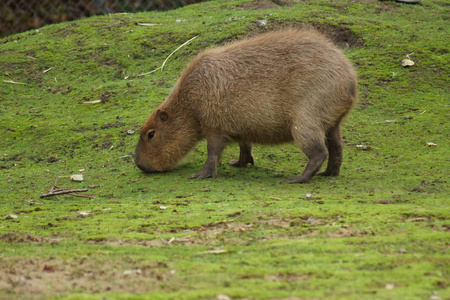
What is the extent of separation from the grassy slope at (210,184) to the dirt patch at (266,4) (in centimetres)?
19

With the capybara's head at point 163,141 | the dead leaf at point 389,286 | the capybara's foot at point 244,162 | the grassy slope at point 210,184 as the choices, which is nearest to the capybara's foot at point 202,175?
the grassy slope at point 210,184

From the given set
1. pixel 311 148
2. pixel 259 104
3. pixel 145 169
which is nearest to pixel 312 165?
pixel 311 148

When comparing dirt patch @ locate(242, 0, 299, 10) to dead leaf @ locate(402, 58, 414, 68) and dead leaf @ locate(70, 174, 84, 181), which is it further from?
dead leaf @ locate(70, 174, 84, 181)

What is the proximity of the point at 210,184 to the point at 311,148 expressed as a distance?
1.08m

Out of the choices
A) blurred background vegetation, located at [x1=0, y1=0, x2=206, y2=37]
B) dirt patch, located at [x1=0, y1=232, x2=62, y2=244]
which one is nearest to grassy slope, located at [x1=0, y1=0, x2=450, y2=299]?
dirt patch, located at [x1=0, y1=232, x2=62, y2=244]

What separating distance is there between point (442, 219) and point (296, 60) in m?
2.64

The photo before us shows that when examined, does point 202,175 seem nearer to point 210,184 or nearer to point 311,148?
point 210,184

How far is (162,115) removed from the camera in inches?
276

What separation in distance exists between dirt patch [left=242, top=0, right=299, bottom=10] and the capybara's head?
504cm

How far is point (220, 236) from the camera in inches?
168

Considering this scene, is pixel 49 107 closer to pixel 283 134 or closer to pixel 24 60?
pixel 24 60

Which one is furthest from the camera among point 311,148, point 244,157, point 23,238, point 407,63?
point 407,63

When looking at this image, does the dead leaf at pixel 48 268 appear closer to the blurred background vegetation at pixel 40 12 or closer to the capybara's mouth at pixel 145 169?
the capybara's mouth at pixel 145 169

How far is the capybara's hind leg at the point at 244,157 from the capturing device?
23.1 feet
